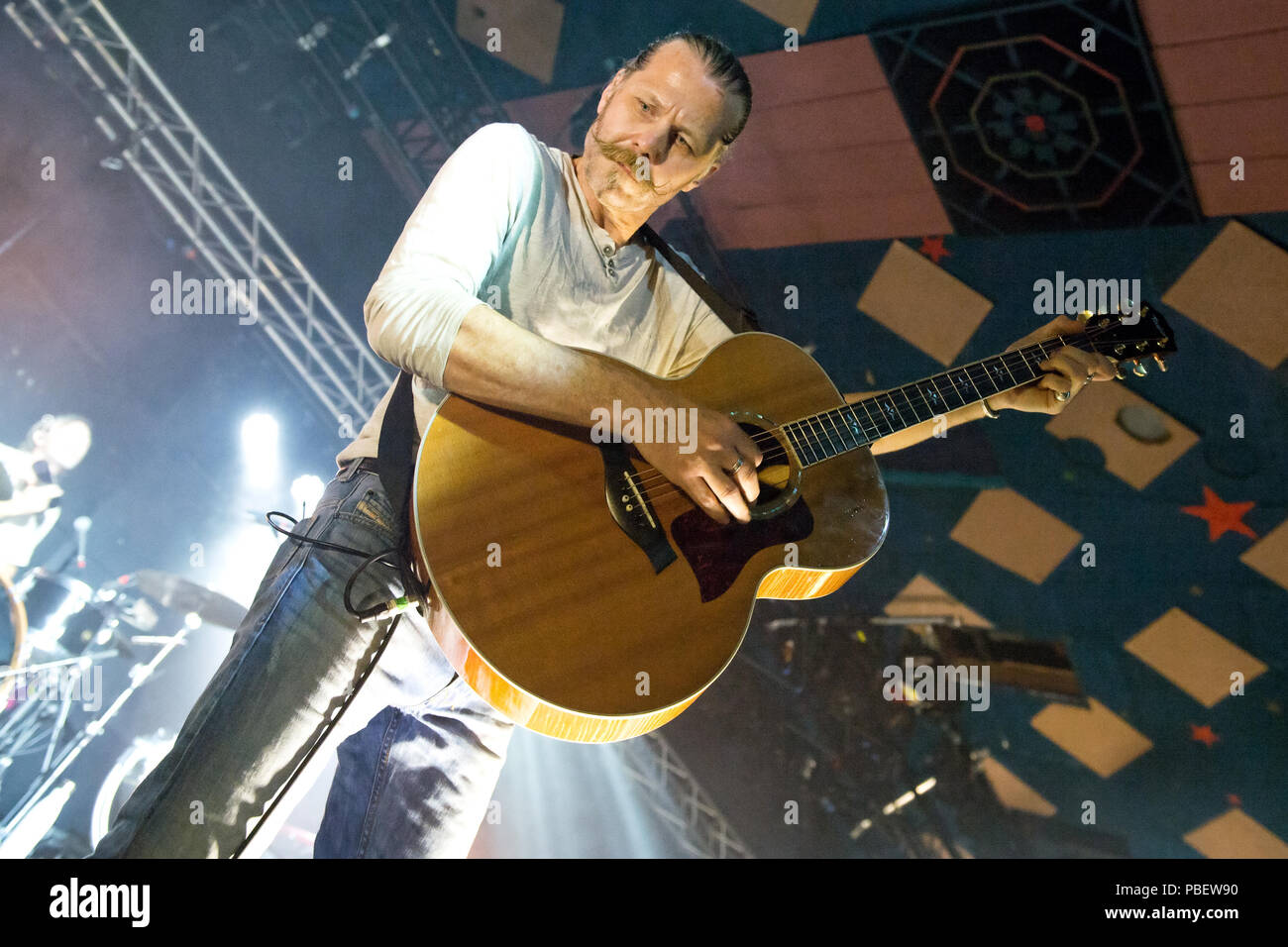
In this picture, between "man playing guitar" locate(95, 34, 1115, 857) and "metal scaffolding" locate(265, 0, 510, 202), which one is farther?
"metal scaffolding" locate(265, 0, 510, 202)

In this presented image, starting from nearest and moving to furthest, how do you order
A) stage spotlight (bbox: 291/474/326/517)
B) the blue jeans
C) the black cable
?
the blue jeans < the black cable < stage spotlight (bbox: 291/474/326/517)

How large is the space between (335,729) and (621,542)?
67 centimetres

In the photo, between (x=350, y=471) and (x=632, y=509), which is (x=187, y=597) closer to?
(x=350, y=471)

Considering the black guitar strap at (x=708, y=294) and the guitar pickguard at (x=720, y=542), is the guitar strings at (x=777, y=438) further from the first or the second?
the black guitar strap at (x=708, y=294)

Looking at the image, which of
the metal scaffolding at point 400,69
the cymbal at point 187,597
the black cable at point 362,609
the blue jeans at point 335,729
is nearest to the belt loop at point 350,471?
the blue jeans at point 335,729

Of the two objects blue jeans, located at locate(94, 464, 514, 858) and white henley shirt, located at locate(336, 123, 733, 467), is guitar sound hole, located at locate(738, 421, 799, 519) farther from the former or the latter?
blue jeans, located at locate(94, 464, 514, 858)

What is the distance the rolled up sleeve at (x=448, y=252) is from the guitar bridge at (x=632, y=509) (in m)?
0.40

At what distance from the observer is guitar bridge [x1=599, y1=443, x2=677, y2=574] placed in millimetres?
1546

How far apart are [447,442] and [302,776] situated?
0.71 metres

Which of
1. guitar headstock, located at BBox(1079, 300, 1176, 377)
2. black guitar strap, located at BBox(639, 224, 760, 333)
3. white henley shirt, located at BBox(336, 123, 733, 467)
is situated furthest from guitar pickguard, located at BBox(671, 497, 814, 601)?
guitar headstock, located at BBox(1079, 300, 1176, 377)

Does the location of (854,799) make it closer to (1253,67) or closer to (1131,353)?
(1131,353)

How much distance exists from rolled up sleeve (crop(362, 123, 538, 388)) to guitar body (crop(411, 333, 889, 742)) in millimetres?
148
